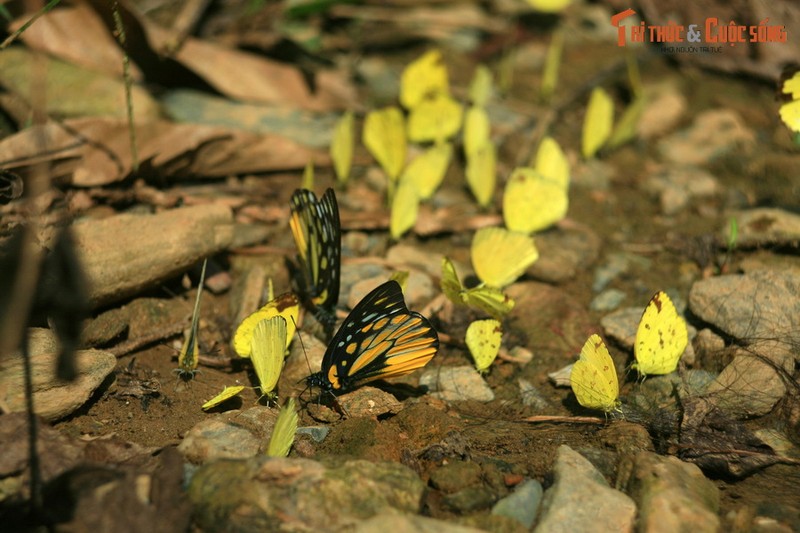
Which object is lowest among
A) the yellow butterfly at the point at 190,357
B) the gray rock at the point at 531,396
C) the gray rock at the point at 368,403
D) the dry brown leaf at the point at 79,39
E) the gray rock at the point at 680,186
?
the gray rock at the point at 531,396

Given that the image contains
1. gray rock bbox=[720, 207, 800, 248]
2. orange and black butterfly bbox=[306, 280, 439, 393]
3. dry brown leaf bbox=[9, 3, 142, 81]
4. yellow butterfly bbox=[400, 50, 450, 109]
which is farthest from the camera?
yellow butterfly bbox=[400, 50, 450, 109]

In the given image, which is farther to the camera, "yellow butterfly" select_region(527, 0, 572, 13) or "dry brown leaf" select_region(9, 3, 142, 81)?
"yellow butterfly" select_region(527, 0, 572, 13)

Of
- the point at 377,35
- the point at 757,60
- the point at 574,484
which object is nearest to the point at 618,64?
the point at 757,60

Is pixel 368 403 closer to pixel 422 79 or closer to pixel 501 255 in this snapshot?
pixel 501 255

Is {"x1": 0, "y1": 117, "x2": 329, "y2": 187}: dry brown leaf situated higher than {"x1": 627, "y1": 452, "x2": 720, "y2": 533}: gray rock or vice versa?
{"x1": 0, "y1": 117, "x2": 329, "y2": 187}: dry brown leaf

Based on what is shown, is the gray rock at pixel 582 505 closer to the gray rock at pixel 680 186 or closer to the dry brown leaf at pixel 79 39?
the gray rock at pixel 680 186

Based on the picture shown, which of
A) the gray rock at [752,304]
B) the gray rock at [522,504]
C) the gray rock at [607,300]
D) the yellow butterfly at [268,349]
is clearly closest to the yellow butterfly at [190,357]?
the yellow butterfly at [268,349]

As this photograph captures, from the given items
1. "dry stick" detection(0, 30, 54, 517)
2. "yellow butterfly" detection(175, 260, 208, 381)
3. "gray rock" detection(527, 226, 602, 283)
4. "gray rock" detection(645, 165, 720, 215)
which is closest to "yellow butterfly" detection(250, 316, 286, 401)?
"yellow butterfly" detection(175, 260, 208, 381)

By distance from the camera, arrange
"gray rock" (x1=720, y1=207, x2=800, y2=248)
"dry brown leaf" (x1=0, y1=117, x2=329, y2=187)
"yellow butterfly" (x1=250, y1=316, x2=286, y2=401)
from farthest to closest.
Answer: "gray rock" (x1=720, y1=207, x2=800, y2=248) < "dry brown leaf" (x1=0, y1=117, x2=329, y2=187) < "yellow butterfly" (x1=250, y1=316, x2=286, y2=401)

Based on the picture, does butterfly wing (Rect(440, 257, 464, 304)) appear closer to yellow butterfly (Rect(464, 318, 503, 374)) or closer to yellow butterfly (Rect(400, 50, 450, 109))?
yellow butterfly (Rect(464, 318, 503, 374))
